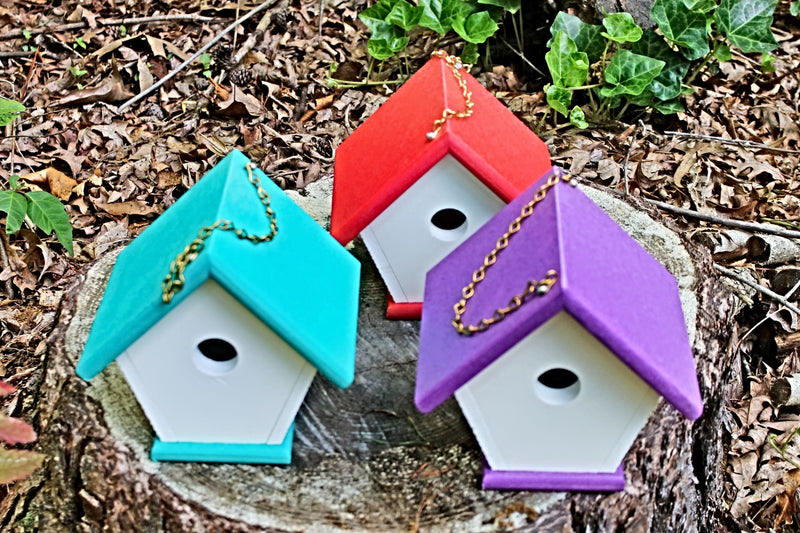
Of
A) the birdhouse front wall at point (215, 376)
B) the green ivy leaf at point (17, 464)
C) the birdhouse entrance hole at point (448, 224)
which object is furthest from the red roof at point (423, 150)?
the green ivy leaf at point (17, 464)

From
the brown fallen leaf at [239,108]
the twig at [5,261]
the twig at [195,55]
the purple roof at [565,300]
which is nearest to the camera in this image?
the purple roof at [565,300]

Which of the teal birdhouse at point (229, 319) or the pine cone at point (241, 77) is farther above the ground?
the teal birdhouse at point (229, 319)

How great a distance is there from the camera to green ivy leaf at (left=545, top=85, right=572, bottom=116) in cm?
370

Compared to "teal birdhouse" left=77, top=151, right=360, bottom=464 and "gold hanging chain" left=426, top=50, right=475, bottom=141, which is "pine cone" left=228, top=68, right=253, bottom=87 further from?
"teal birdhouse" left=77, top=151, right=360, bottom=464

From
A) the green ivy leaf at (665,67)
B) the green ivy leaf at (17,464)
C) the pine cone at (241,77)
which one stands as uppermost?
the green ivy leaf at (17,464)

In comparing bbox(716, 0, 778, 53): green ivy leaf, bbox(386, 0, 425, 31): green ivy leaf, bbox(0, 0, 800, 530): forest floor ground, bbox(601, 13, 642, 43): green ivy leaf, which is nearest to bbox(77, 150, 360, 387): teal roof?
bbox(0, 0, 800, 530): forest floor ground

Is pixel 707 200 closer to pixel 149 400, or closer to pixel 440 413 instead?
pixel 440 413

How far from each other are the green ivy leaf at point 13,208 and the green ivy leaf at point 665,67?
288 cm

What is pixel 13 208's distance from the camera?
2.75 metres

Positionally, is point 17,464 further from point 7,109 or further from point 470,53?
point 470,53

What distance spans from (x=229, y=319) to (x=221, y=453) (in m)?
0.38

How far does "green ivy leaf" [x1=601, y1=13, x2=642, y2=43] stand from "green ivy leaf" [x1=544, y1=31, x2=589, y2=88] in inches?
6.0

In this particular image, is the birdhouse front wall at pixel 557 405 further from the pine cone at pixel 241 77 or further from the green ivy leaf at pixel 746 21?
the pine cone at pixel 241 77

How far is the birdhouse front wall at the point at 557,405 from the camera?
1730mm
